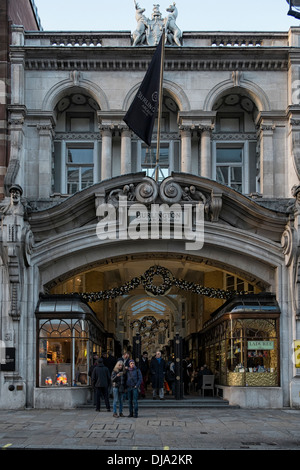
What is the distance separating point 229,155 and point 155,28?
5.52m

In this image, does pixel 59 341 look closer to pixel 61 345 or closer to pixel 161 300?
pixel 61 345

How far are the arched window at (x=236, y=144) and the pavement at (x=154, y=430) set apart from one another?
9.13 metres

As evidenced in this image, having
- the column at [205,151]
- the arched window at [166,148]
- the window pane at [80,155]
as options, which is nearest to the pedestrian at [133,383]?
the column at [205,151]

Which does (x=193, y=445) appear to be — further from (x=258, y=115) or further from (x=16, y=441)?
(x=258, y=115)

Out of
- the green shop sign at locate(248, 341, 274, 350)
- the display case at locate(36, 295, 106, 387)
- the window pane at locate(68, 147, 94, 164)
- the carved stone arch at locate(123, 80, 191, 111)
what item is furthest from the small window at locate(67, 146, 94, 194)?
the green shop sign at locate(248, 341, 274, 350)

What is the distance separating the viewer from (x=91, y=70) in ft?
91.1

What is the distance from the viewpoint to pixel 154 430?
17234 millimetres

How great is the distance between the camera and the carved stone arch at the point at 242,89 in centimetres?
2741

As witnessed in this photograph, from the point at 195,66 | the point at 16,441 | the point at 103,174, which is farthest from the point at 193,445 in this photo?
the point at 195,66

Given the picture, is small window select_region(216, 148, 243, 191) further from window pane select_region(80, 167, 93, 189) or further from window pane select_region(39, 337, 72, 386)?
window pane select_region(39, 337, 72, 386)

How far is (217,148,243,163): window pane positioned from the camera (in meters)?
28.4

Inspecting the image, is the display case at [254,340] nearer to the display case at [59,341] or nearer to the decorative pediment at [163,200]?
the decorative pediment at [163,200]

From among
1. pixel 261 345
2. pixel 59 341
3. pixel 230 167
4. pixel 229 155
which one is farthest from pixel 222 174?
pixel 59 341

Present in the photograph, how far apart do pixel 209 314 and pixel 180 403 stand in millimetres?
9350
